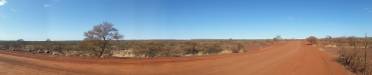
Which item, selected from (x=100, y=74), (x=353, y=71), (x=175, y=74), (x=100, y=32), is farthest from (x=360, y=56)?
(x=100, y=32)

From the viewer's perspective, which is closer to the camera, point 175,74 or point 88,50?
point 175,74

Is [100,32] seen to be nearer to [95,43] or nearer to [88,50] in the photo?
[95,43]

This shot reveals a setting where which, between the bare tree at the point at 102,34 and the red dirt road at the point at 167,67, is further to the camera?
the bare tree at the point at 102,34

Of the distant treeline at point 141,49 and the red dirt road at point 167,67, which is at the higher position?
the distant treeline at point 141,49

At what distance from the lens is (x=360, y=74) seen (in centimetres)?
1416

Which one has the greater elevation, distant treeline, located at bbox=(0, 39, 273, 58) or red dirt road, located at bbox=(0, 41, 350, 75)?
distant treeline, located at bbox=(0, 39, 273, 58)

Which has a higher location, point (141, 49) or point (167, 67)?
point (141, 49)

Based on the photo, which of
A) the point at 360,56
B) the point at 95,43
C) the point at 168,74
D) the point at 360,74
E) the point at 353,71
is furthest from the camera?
the point at 95,43

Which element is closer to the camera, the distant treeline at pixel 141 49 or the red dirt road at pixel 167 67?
the red dirt road at pixel 167 67

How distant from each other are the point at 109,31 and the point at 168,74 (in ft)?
53.0

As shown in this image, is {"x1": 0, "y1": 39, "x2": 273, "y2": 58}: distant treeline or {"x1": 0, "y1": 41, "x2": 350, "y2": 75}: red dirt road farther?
{"x1": 0, "y1": 39, "x2": 273, "y2": 58}: distant treeline

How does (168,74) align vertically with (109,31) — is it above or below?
below

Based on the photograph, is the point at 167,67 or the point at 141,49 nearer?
the point at 167,67

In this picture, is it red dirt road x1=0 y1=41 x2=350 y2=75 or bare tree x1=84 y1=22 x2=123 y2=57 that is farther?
bare tree x1=84 y1=22 x2=123 y2=57
